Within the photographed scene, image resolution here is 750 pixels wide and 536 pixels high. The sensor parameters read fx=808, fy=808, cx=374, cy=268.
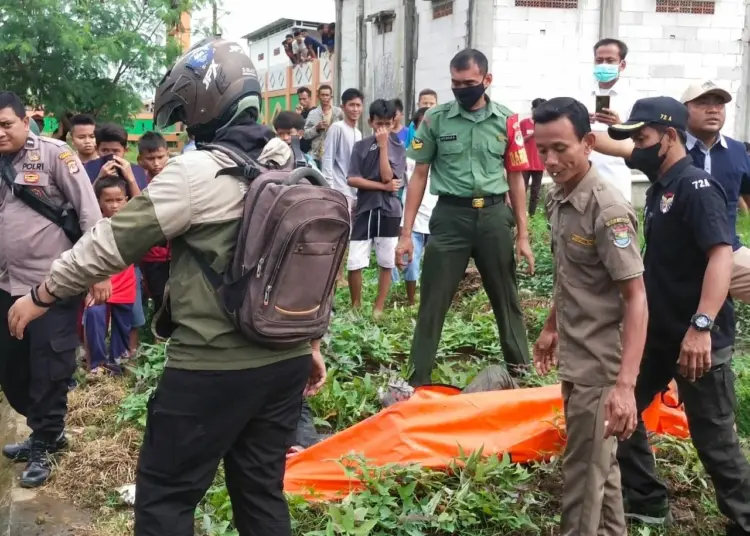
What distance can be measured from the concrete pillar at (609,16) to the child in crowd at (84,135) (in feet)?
29.8

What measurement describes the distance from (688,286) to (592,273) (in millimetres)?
625

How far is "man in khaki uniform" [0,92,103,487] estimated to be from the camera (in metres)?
4.21

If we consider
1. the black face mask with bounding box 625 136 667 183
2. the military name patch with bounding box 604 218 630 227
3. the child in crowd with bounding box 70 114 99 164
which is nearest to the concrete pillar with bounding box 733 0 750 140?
the child in crowd with bounding box 70 114 99 164

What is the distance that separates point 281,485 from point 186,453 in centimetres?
44

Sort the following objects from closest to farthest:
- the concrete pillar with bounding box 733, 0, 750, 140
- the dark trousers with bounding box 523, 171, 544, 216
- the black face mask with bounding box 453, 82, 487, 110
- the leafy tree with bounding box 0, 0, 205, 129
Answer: the black face mask with bounding box 453, 82, 487, 110, the leafy tree with bounding box 0, 0, 205, 129, the dark trousers with bounding box 523, 171, 544, 216, the concrete pillar with bounding box 733, 0, 750, 140

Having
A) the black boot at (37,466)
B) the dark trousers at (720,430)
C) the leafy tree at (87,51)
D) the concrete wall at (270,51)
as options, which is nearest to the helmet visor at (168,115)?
the dark trousers at (720,430)

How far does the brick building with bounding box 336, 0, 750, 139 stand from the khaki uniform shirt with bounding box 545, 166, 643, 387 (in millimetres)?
10281

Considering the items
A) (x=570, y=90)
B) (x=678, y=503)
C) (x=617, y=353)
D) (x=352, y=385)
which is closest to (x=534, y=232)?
(x=570, y=90)

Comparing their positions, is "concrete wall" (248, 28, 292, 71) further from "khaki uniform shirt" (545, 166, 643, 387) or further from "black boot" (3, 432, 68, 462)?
"khaki uniform shirt" (545, 166, 643, 387)

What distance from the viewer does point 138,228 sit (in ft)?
7.98

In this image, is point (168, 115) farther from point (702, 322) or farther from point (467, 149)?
point (467, 149)

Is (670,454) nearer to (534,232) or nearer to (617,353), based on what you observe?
(617,353)

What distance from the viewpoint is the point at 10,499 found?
4.08m

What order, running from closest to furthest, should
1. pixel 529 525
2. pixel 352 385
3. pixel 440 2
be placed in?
1. pixel 529 525
2. pixel 352 385
3. pixel 440 2
